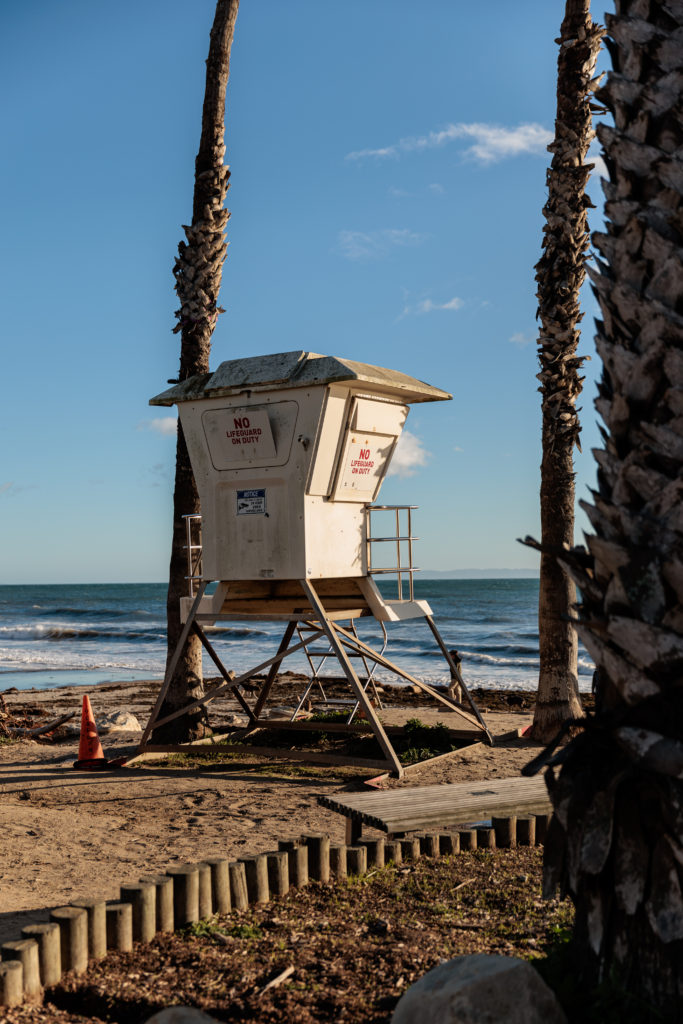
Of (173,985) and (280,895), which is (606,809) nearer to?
(173,985)

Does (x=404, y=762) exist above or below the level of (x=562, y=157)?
below

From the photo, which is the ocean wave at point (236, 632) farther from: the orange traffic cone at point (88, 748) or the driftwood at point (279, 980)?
the driftwood at point (279, 980)

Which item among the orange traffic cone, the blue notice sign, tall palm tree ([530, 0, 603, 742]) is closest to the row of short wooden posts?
tall palm tree ([530, 0, 603, 742])

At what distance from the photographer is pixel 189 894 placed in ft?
17.0

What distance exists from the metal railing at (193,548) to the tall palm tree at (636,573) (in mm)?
9584

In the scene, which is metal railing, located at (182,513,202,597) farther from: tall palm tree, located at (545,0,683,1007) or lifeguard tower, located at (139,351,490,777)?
tall palm tree, located at (545,0,683,1007)

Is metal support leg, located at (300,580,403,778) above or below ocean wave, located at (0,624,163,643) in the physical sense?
above

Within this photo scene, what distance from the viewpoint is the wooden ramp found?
20.2 ft

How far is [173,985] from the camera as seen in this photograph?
4383 mm

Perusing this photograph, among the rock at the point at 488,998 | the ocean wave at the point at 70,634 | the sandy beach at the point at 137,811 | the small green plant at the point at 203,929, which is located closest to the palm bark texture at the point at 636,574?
the rock at the point at 488,998

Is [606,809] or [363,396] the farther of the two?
[363,396]

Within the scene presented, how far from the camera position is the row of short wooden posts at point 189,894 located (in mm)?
4414

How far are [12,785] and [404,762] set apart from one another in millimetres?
4700

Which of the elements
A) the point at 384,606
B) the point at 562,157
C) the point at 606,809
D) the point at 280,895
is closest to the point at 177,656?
the point at 384,606
